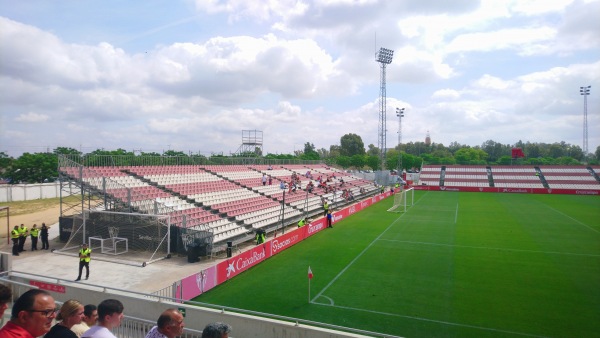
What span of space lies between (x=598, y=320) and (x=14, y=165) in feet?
179

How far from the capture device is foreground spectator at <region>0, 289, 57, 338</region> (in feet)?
10.7

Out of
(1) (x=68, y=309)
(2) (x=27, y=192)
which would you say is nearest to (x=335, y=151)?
(2) (x=27, y=192)

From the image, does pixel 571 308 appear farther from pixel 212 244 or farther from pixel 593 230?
pixel 593 230

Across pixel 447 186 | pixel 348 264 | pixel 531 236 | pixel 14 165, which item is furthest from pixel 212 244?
pixel 447 186

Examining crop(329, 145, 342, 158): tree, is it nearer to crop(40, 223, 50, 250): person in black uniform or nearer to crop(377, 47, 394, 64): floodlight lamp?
crop(377, 47, 394, 64): floodlight lamp

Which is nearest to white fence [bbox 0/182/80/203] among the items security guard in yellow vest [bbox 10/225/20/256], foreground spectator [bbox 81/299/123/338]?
security guard in yellow vest [bbox 10/225/20/256]

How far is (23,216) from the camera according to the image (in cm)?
2939

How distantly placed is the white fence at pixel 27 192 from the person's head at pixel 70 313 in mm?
36528

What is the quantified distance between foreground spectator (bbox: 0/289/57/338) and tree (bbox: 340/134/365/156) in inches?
4281

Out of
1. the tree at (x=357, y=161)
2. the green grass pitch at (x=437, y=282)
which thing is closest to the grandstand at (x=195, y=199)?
the green grass pitch at (x=437, y=282)

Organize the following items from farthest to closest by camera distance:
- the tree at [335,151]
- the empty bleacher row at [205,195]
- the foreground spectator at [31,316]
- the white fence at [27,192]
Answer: the tree at [335,151], the white fence at [27,192], the empty bleacher row at [205,195], the foreground spectator at [31,316]

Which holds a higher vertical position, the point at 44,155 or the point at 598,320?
the point at 44,155

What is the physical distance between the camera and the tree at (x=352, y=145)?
11069 cm

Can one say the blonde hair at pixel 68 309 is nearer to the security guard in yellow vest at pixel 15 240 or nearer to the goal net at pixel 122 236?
the goal net at pixel 122 236
